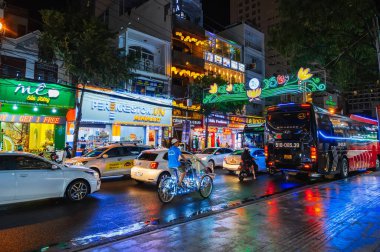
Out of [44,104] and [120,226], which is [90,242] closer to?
[120,226]

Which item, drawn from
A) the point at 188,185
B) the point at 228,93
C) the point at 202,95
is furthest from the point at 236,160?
the point at 202,95

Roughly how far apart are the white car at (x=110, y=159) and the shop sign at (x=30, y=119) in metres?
7.60

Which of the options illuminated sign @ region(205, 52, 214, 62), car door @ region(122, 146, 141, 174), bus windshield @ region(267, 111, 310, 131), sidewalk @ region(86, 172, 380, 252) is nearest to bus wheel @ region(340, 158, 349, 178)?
bus windshield @ region(267, 111, 310, 131)

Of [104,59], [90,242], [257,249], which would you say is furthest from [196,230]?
[104,59]

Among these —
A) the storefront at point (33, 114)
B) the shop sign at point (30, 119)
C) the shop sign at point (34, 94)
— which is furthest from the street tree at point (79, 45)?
the shop sign at point (30, 119)

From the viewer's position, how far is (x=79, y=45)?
17391 millimetres

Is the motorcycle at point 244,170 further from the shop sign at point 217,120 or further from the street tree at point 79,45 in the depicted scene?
the shop sign at point 217,120

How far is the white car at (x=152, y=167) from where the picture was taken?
11.5 meters

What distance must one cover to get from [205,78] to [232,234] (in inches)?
956

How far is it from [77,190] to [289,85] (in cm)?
1344

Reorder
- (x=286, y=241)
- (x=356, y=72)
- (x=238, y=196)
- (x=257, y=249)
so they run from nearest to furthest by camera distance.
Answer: (x=257, y=249) < (x=286, y=241) < (x=238, y=196) < (x=356, y=72)

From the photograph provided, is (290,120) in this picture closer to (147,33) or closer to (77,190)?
(77,190)

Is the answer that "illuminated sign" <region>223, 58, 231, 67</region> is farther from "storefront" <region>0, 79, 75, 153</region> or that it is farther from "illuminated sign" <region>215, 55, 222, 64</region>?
"storefront" <region>0, 79, 75, 153</region>

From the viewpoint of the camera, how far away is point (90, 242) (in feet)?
18.7
